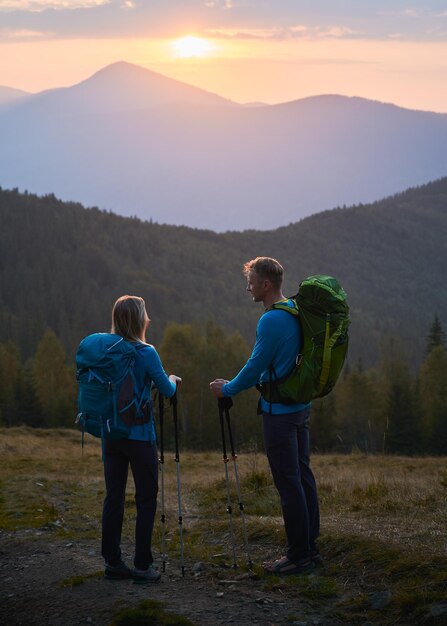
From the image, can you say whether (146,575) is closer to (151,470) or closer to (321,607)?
(151,470)

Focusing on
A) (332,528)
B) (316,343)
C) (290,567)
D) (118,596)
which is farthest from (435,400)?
(118,596)

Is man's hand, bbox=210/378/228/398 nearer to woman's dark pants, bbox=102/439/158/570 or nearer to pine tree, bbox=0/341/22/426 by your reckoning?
woman's dark pants, bbox=102/439/158/570

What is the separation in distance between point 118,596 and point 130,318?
2529mm

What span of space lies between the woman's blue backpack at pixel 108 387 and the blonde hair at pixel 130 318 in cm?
10

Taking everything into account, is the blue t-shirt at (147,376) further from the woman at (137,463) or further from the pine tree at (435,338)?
the pine tree at (435,338)

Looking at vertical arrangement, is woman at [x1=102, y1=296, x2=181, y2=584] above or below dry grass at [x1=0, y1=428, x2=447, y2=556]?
above

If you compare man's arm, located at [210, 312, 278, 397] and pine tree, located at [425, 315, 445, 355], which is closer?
man's arm, located at [210, 312, 278, 397]

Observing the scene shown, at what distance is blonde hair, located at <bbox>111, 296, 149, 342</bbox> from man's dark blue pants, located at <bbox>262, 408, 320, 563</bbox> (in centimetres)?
141

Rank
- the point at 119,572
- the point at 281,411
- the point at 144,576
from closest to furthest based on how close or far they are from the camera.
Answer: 1. the point at 281,411
2. the point at 144,576
3. the point at 119,572

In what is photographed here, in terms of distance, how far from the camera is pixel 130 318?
7.74 meters

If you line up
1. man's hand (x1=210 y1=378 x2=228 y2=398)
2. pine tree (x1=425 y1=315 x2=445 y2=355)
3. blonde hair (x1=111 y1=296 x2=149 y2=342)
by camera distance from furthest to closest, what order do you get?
pine tree (x1=425 y1=315 x2=445 y2=355) → man's hand (x1=210 y1=378 x2=228 y2=398) → blonde hair (x1=111 y1=296 x2=149 y2=342)

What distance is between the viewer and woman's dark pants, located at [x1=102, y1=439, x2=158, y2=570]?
25.6ft

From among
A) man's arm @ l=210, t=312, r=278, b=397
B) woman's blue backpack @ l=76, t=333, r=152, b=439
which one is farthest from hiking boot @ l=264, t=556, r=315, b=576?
woman's blue backpack @ l=76, t=333, r=152, b=439

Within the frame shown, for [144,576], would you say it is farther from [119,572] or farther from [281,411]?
[281,411]
